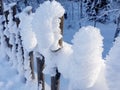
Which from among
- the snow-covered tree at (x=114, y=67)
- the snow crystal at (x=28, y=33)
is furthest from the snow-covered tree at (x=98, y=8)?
the snow-covered tree at (x=114, y=67)

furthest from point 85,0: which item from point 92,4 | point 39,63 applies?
point 39,63

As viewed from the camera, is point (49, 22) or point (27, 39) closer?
point (49, 22)

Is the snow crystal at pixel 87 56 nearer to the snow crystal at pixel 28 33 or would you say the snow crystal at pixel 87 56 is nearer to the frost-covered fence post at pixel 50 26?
the frost-covered fence post at pixel 50 26

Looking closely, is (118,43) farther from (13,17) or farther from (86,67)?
(13,17)

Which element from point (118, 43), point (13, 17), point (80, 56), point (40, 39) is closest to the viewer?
point (118, 43)

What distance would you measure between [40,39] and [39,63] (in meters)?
0.79

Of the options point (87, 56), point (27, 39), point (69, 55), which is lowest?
point (27, 39)

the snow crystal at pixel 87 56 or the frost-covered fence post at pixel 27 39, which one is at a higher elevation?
the snow crystal at pixel 87 56

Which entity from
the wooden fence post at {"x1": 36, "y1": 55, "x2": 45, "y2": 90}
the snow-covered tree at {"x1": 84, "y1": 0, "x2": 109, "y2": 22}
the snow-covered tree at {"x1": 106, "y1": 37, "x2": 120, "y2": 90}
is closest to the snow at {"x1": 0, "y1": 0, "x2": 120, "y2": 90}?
the snow-covered tree at {"x1": 106, "y1": 37, "x2": 120, "y2": 90}

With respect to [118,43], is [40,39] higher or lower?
lower

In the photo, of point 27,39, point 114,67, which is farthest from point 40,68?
point 114,67

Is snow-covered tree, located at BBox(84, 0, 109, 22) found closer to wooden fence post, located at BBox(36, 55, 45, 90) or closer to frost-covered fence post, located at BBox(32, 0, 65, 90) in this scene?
wooden fence post, located at BBox(36, 55, 45, 90)

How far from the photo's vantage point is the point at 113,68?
1796 millimetres

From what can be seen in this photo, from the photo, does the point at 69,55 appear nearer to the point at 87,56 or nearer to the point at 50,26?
the point at 50,26
